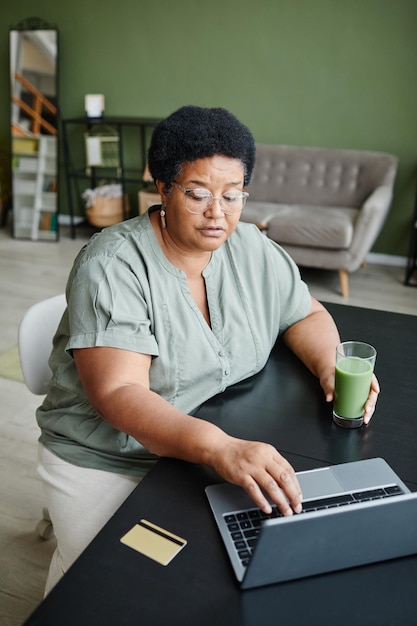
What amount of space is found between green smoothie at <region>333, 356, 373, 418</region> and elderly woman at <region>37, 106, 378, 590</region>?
0.10 ft

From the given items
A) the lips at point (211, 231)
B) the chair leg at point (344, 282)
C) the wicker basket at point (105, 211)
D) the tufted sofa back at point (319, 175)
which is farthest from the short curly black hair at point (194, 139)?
the wicker basket at point (105, 211)

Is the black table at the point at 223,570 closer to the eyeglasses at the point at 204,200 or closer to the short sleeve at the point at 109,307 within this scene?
the short sleeve at the point at 109,307

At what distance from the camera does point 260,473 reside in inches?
39.3

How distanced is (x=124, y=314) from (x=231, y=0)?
13.4 feet

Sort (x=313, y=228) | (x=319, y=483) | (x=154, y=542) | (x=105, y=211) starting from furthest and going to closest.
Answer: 1. (x=105, y=211)
2. (x=313, y=228)
3. (x=319, y=483)
4. (x=154, y=542)

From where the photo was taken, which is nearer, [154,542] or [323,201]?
[154,542]

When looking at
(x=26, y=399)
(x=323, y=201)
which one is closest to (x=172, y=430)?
(x=26, y=399)

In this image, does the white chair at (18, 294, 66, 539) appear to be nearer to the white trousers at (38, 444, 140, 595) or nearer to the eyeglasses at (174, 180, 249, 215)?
the white trousers at (38, 444, 140, 595)

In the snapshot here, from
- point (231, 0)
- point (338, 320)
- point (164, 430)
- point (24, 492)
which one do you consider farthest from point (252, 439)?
point (231, 0)

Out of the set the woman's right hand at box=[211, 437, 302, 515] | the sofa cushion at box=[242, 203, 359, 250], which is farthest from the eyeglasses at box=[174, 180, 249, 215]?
the sofa cushion at box=[242, 203, 359, 250]

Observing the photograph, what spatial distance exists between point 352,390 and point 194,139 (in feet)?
1.91

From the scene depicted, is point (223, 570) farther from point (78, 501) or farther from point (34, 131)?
point (34, 131)

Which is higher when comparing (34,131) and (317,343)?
(34,131)

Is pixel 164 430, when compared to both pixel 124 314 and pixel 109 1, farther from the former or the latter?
pixel 109 1
